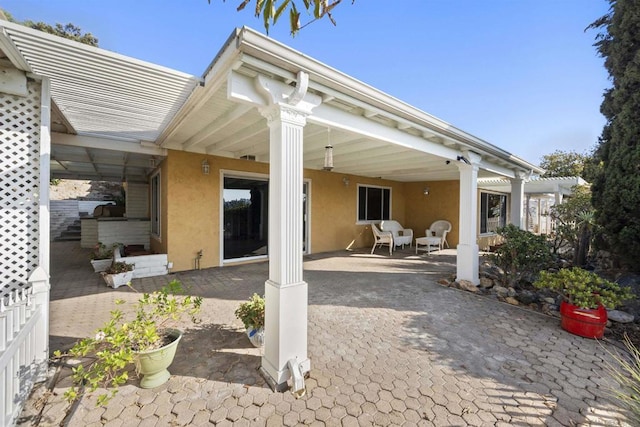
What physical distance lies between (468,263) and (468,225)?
0.74 m

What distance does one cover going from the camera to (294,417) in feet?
6.53

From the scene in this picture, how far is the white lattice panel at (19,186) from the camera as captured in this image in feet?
8.16

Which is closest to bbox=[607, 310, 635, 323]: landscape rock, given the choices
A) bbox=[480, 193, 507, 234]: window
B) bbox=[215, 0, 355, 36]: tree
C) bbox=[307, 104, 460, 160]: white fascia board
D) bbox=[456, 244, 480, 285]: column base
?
bbox=[456, 244, 480, 285]: column base

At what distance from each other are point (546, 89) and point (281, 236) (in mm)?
9813

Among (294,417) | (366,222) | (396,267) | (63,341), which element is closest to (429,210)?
(366,222)

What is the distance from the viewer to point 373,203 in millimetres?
10305

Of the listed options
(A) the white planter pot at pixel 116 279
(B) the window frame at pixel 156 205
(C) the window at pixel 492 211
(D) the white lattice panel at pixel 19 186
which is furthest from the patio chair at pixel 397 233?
(D) the white lattice panel at pixel 19 186

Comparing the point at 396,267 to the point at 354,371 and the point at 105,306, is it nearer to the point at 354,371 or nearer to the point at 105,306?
the point at 354,371

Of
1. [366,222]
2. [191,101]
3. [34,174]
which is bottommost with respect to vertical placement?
[366,222]

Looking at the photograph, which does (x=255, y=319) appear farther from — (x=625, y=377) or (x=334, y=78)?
(x=625, y=377)

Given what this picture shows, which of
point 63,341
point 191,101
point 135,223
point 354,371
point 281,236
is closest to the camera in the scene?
point 281,236

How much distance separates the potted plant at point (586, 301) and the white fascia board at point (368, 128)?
256 cm

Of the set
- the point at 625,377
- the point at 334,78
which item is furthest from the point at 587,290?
the point at 334,78

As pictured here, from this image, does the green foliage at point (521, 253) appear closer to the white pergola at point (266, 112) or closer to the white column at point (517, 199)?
the white pergola at point (266, 112)
